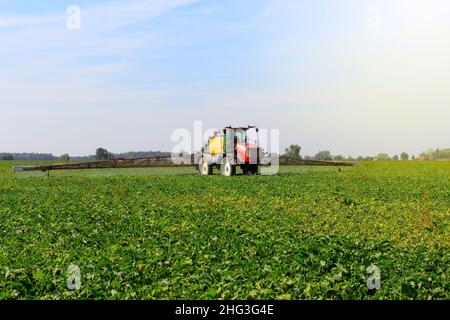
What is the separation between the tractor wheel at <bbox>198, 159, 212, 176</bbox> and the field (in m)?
15.3

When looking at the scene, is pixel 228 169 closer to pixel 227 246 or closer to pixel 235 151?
pixel 235 151

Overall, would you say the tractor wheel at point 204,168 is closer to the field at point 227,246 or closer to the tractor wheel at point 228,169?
the tractor wheel at point 228,169

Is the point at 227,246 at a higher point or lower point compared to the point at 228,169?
lower

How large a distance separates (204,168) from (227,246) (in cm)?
2713

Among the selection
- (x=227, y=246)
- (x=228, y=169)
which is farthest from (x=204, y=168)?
(x=227, y=246)

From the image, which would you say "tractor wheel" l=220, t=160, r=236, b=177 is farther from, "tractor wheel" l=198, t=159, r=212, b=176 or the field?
the field

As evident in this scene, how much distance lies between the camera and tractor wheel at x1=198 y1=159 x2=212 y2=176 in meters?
37.7

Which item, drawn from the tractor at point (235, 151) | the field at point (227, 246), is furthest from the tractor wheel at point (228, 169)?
the field at point (227, 246)

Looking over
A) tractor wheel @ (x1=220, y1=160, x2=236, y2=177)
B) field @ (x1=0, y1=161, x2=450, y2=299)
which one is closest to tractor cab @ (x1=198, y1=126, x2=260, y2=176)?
tractor wheel @ (x1=220, y1=160, x2=236, y2=177)

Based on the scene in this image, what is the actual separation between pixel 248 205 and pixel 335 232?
5854 mm

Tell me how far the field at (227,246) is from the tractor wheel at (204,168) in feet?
50.2

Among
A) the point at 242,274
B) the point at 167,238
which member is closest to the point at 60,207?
the point at 167,238

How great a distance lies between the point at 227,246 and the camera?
37.3 feet
